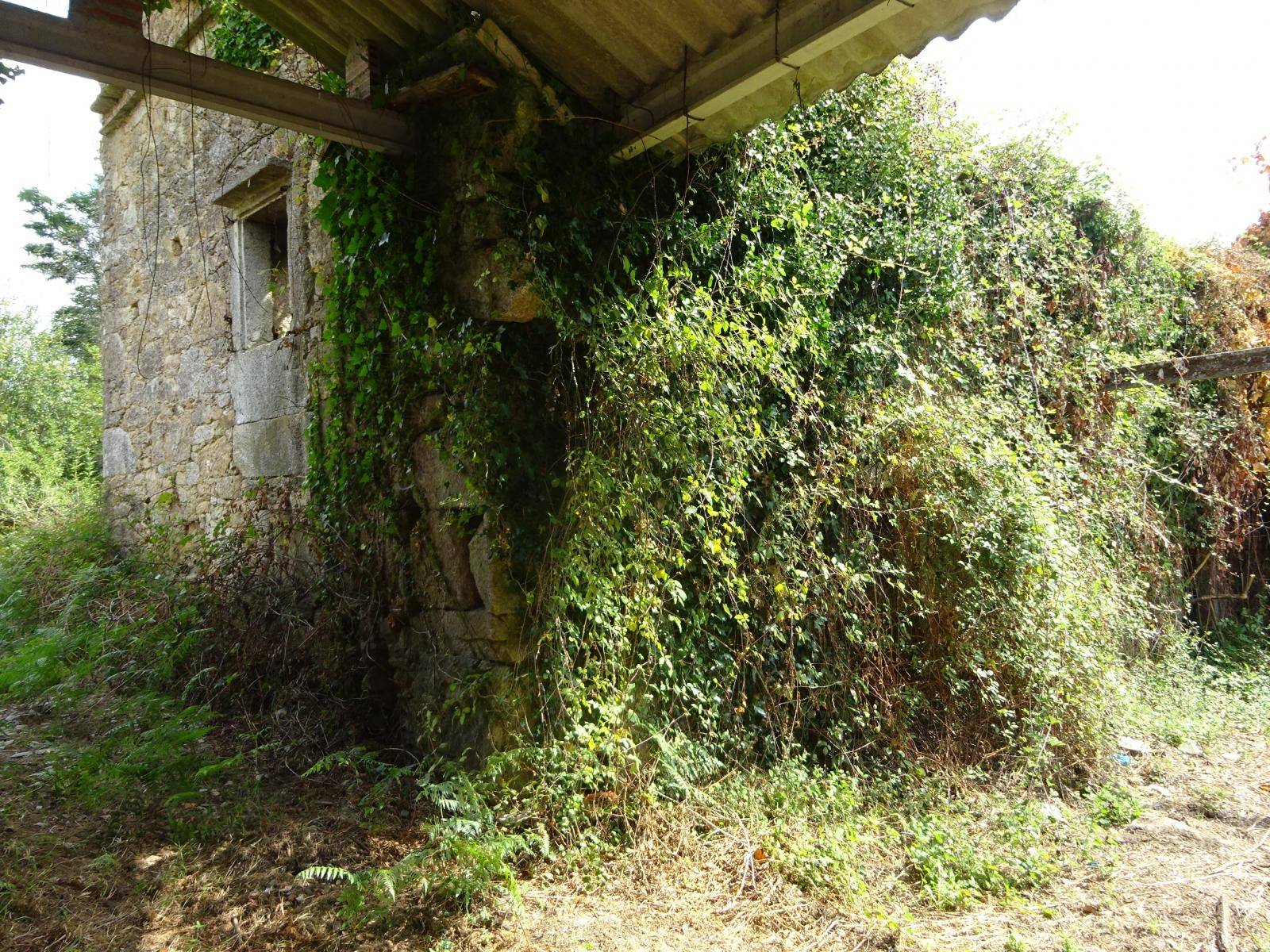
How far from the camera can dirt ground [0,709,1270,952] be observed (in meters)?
2.63

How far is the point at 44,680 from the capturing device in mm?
4367

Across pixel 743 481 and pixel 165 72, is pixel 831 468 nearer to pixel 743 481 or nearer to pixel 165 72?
pixel 743 481

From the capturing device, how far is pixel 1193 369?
6434mm

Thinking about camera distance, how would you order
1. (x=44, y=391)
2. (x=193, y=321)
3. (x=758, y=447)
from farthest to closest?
(x=44, y=391) < (x=193, y=321) < (x=758, y=447)

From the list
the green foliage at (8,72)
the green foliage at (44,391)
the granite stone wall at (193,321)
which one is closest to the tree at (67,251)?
the green foliage at (44,391)

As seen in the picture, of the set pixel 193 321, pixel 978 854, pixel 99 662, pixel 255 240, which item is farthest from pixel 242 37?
pixel 978 854

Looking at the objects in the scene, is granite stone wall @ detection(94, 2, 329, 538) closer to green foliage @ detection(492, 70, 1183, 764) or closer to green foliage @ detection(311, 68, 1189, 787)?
green foliage @ detection(311, 68, 1189, 787)

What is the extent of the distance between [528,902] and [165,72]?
316cm

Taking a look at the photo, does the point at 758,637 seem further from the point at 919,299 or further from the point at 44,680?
the point at 44,680

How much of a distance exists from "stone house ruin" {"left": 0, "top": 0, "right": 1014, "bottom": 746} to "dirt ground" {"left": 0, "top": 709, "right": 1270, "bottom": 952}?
2.99 ft

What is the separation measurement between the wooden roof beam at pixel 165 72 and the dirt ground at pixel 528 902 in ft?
8.50

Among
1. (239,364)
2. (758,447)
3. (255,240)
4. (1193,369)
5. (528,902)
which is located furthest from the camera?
(1193,369)

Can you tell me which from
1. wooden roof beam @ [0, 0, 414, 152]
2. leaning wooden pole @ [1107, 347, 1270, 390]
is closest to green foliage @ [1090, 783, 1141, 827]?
leaning wooden pole @ [1107, 347, 1270, 390]

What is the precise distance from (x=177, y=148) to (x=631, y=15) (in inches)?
160
